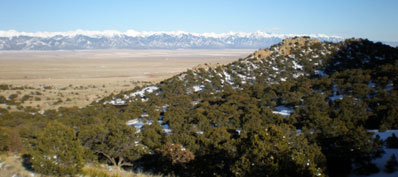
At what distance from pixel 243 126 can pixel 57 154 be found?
893 centimetres

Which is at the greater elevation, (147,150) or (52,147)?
(52,147)

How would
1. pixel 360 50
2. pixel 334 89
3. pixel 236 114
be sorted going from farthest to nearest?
pixel 360 50 → pixel 334 89 → pixel 236 114

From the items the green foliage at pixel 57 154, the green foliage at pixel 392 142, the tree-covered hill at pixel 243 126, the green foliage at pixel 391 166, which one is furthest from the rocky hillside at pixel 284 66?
the green foliage at pixel 391 166

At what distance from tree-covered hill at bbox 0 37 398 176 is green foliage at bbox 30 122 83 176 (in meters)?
0.05

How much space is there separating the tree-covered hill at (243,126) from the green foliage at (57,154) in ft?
0.15

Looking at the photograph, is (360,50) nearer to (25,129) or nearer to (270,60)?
(270,60)

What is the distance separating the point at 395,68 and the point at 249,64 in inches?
705

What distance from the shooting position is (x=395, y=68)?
965 inches

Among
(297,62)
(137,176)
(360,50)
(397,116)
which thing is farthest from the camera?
(360,50)

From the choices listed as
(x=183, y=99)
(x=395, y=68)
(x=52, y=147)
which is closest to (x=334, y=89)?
(x=395, y=68)

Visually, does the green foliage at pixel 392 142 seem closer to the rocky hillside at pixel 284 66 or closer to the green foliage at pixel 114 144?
the green foliage at pixel 114 144

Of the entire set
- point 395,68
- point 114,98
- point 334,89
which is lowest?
point 114,98

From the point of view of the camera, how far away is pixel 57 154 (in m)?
8.29

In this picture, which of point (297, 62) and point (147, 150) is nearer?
point (147, 150)
